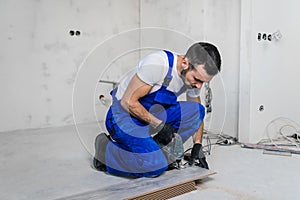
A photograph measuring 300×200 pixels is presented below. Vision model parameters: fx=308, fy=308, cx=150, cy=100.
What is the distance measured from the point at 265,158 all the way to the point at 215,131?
0.78 metres

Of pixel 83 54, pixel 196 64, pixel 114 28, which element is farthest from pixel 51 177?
pixel 114 28

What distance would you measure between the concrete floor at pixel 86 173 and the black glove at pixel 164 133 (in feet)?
1.11

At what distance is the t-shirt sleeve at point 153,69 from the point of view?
180cm

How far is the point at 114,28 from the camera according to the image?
4.02m

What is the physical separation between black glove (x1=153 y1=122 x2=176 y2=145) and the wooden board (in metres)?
0.21

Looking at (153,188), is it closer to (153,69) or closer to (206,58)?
(153,69)

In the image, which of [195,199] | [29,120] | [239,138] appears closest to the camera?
[195,199]

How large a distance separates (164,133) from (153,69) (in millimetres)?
408

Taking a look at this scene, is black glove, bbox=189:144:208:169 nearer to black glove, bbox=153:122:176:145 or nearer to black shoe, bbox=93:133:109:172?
black glove, bbox=153:122:176:145

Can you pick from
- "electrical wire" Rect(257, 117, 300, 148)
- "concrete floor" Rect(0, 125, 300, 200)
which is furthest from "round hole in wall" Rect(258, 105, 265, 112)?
"concrete floor" Rect(0, 125, 300, 200)

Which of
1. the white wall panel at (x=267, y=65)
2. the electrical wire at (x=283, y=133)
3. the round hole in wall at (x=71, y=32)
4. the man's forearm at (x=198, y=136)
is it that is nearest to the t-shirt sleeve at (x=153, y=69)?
the man's forearm at (x=198, y=136)

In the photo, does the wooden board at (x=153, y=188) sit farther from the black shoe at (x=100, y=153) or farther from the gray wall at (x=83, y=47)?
the gray wall at (x=83, y=47)

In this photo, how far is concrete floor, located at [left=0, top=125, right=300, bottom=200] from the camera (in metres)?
1.76

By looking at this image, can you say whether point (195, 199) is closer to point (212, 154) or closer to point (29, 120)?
point (212, 154)
